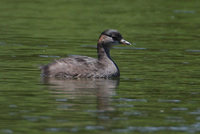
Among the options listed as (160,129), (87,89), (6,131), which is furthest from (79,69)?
(6,131)

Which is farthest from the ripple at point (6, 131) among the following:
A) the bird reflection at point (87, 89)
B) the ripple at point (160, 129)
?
the bird reflection at point (87, 89)

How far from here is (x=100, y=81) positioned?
17453mm

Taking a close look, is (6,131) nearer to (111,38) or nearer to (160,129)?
(160,129)

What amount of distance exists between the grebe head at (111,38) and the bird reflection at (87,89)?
1325 millimetres

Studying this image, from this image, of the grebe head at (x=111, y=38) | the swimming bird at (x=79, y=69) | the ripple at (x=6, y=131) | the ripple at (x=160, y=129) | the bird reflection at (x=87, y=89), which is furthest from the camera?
the grebe head at (x=111, y=38)

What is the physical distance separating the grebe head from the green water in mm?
888

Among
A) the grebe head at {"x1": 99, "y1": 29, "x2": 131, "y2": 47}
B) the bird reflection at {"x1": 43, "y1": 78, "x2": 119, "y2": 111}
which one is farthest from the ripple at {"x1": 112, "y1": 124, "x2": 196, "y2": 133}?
the grebe head at {"x1": 99, "y1": 29, "x2": 131, "y2": 47}

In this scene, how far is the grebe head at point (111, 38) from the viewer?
60.7 ft

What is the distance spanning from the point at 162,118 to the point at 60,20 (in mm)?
18779

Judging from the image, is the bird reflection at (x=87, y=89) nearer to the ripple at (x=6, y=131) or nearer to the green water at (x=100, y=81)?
the green water at (x=100, y=81)

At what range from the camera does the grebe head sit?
60.7 feet

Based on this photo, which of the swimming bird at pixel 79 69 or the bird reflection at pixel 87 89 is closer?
the bird reflection at pixel 87 89

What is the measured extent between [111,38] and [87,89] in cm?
300

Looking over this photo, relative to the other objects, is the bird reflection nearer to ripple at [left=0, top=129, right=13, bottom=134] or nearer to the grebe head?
the grebe head
